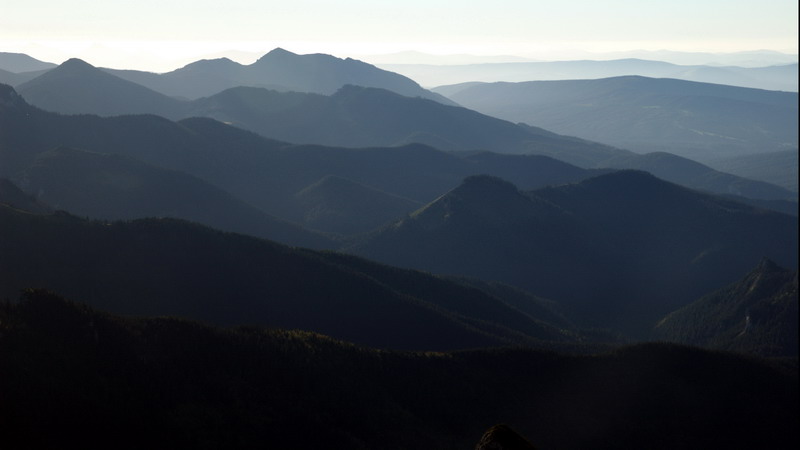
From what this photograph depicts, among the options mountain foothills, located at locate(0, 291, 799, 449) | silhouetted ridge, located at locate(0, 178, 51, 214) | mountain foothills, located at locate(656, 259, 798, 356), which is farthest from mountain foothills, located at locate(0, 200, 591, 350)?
mountain foothills, located at locate(656, 259, 798, 356)

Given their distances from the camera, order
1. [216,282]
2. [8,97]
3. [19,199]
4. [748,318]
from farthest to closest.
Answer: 1. [8,97]
2. [19,199]
3. [748,318]
4. [216,282]

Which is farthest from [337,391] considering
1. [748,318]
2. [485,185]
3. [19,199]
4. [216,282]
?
[485,185]

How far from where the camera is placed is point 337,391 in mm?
53688

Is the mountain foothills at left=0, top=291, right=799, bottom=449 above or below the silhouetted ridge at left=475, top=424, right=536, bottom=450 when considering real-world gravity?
below

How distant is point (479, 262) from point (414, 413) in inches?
4547

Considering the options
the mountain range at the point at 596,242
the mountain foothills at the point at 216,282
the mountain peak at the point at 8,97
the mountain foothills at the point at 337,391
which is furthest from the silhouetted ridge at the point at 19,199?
the mountain peak at the point at 8,97

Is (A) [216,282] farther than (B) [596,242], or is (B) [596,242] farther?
(B) [596,242]

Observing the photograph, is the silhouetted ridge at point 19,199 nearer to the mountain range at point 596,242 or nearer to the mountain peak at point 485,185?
the mountain range at point 596,242

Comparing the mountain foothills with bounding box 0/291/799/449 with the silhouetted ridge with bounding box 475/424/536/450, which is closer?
the silhouetted ridge with bounding box 475/424/536/450

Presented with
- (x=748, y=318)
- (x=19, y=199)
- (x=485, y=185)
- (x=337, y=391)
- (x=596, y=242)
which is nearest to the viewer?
(x=337, y=391)

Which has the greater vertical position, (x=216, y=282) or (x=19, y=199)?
(x=19, y=199)

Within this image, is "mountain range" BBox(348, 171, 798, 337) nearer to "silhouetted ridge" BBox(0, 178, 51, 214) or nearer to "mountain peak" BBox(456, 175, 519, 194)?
"mountain peak" BBox(456, 175, 519, 194)

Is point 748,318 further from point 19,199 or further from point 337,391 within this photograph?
point 19,199

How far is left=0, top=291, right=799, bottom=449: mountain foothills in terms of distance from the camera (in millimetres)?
40125
